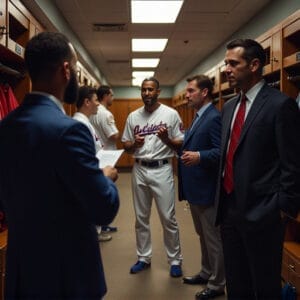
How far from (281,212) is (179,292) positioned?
1298 mm

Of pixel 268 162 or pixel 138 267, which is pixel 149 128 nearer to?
pixel 138 267

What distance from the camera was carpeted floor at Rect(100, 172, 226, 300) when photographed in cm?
273

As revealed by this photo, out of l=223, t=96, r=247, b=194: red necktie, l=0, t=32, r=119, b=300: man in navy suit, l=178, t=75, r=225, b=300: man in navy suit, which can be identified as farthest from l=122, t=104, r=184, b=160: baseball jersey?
l=0, t=32, r=119, b=300: man in navy suit

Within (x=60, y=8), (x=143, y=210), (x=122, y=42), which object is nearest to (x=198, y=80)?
(x=143, y=210)

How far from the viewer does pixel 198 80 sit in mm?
2795

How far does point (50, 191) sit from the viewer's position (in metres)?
1.12

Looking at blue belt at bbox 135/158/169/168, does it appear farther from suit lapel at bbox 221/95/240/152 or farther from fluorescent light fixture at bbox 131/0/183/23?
fluorescent light fixture at bbox 131/0/183/23

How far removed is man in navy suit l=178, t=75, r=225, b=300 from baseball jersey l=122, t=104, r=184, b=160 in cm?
32

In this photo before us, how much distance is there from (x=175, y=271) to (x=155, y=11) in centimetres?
330

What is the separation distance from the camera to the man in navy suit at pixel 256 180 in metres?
1.77

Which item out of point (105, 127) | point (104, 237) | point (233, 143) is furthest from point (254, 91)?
point (104, 237)

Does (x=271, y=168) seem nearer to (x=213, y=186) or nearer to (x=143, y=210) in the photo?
(x=213, y=186)

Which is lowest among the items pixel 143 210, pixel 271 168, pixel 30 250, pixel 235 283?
pixel 235 283

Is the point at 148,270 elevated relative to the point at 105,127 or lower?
lower
